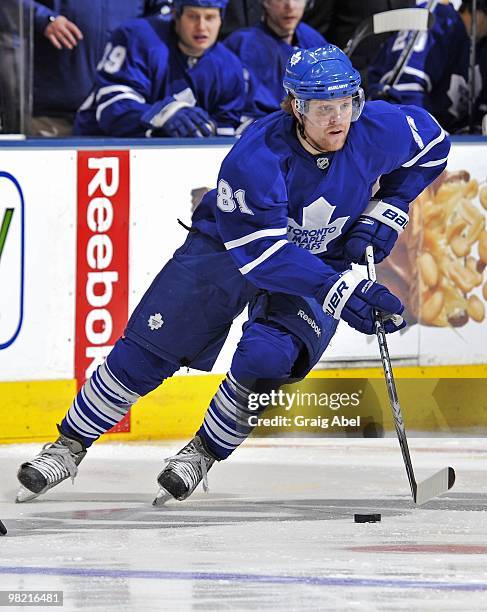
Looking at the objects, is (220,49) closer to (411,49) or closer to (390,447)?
(411,49)

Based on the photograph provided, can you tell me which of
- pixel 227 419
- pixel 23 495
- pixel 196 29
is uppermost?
pixel 196 29

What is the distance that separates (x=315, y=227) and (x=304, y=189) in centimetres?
11

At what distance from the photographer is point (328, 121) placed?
337 cm

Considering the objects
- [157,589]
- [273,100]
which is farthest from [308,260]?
[273,100]

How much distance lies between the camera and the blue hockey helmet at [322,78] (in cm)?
334

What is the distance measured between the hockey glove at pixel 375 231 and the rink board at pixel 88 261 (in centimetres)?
96

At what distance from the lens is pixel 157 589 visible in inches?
104

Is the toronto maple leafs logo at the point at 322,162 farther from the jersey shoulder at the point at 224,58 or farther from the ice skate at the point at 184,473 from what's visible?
the jersey shoulder at the point at 224,58

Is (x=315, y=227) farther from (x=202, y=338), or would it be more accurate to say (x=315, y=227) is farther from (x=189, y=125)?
(x=189, y=125)

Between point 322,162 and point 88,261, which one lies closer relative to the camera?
point 322,162

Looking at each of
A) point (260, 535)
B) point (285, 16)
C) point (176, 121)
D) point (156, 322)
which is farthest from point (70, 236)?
point (260, 535)

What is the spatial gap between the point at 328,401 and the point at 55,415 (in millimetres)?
872

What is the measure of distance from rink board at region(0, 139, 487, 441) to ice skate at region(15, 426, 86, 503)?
2.47ft

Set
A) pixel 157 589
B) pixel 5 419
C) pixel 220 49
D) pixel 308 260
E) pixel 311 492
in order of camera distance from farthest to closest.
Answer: pixel 220 49
pixel 5 419
pixel 311 492
pixel 308 260
pixel 157 589
